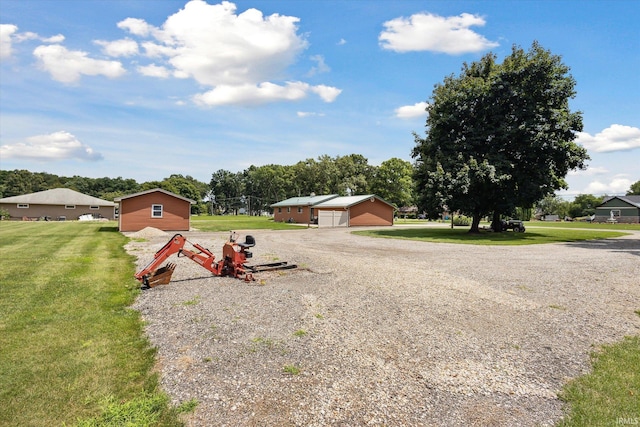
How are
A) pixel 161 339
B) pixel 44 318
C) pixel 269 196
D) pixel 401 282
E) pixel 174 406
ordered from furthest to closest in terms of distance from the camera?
pixel 269 196 → pixel 401 282 → pixel 44 318 → pixel 161 339 → pixel 174 406

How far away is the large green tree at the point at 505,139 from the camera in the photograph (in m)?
26.4

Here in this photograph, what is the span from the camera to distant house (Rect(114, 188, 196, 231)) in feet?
101

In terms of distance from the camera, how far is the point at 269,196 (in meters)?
104

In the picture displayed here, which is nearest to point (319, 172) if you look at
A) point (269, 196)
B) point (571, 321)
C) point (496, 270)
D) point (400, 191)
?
point (400, 191)

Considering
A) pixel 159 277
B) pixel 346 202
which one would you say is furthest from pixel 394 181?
pixel 159 277

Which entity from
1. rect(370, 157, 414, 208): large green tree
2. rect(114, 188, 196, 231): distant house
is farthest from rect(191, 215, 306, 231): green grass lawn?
rect(370, 157, 414, 208): large green tree

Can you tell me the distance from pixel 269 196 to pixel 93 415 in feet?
332

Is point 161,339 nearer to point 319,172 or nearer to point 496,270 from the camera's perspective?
point 496,270

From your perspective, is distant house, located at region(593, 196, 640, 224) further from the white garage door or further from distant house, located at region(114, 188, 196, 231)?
distant house, located at region(114, 188, 196, 231)

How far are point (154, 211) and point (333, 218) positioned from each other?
19838 millimetres

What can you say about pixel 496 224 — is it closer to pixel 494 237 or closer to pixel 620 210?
pixel 494 237

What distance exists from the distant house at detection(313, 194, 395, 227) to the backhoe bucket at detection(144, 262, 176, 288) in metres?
33.8

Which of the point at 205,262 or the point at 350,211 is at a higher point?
the point at 350,211

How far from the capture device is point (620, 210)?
66375mm
